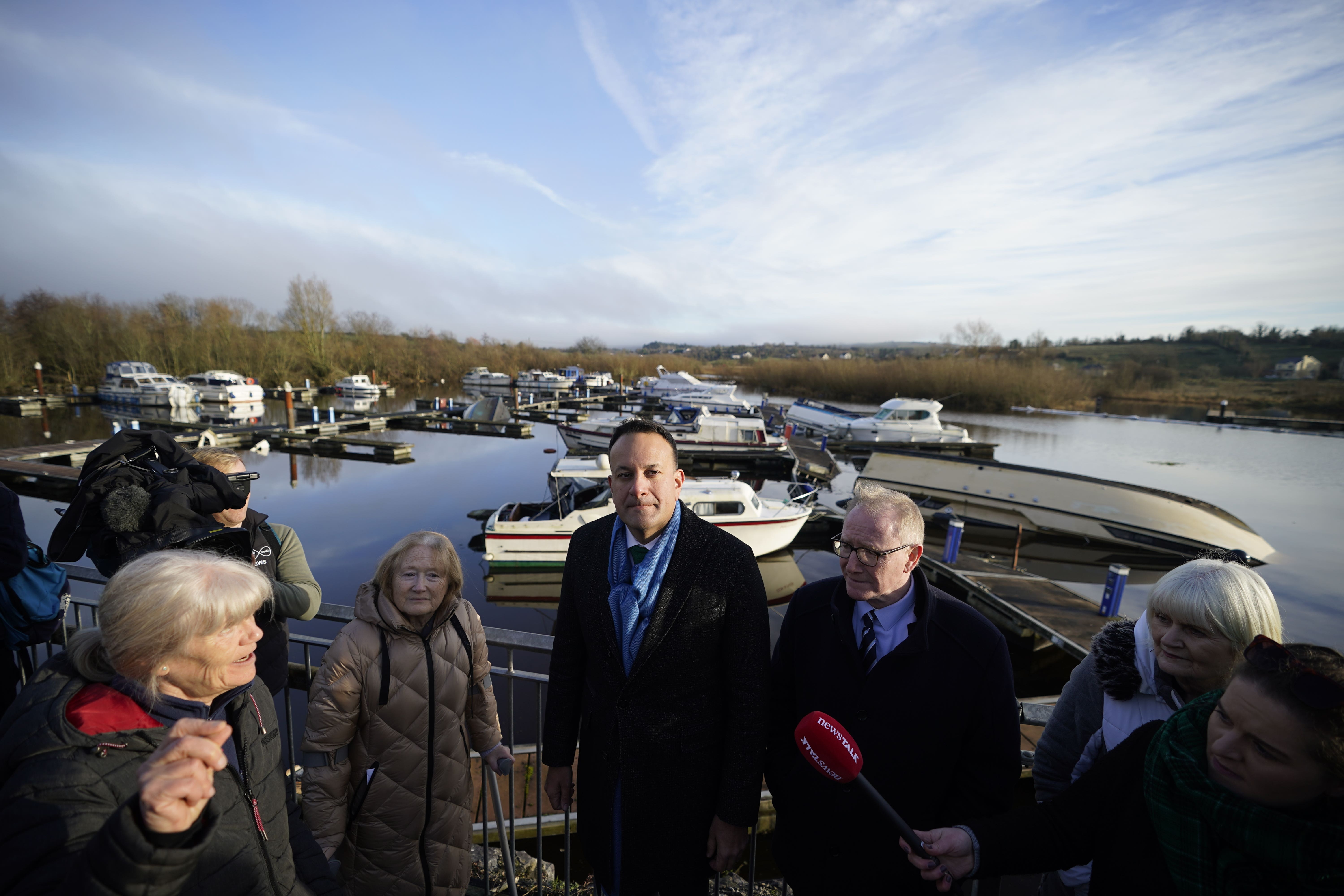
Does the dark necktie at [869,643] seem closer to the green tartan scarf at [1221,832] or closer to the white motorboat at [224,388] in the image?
the green tartan scarf at [1221,832]

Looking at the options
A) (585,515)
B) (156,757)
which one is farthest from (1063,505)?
(156,757)

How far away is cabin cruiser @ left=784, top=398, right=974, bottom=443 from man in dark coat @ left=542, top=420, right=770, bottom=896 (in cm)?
2754

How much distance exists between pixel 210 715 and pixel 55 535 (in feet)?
5.15

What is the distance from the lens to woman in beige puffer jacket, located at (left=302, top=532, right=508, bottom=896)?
6.76 feet

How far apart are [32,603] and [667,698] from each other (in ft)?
9.91

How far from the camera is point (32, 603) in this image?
2.40 metres

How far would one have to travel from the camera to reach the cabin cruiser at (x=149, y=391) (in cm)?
3011

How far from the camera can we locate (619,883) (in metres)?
1.89

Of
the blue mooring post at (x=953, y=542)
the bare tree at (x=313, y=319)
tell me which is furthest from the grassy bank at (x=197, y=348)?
the blue mooring post at (x=953, y=542)

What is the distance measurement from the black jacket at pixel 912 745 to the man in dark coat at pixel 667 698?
10.3 inches

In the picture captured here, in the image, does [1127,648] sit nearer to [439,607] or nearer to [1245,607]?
[1245,607]

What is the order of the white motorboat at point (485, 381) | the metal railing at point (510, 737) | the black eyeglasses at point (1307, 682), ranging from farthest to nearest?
1. the white motorboat at point (485, 381)
2. the metal railing at point (510, 737)
3. the black eyeglasses at point (1307, 682)

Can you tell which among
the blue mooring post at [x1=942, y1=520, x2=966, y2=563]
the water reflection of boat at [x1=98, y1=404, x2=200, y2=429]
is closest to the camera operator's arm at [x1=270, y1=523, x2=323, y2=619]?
the blue mooring post at [x1=942, y1=520, x2=966, y2=563]

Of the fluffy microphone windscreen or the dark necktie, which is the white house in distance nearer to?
the dark necktie
